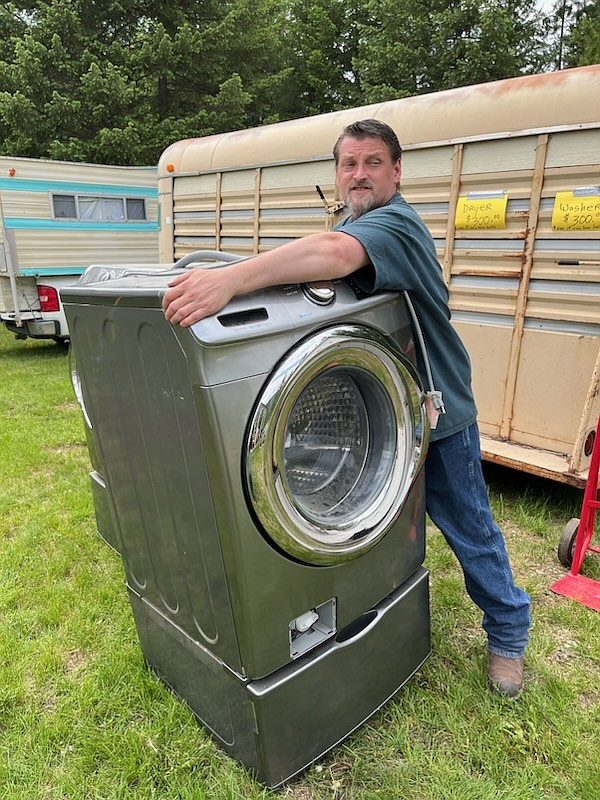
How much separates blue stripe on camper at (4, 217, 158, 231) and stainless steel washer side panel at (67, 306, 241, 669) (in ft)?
25.6

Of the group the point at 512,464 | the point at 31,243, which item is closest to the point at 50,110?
the point at 31,243

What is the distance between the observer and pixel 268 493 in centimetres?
153

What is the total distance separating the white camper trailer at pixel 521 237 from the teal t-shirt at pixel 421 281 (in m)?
1.43

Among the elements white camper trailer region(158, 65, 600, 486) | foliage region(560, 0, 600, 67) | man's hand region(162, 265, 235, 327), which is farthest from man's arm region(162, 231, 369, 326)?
foliage region(560, 0, 600, 67)

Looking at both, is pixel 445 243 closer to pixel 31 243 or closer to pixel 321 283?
pixel 321 283

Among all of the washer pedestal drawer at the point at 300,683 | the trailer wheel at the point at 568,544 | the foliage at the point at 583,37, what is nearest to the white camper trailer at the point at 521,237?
the trailer wheel at the point at 568,544

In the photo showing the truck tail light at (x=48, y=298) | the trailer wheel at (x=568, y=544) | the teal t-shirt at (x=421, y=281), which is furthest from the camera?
the truck tail light at (x=48, y=298)

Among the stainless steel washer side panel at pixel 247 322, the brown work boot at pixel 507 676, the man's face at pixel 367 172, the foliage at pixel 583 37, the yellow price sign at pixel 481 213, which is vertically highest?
the foliage at pixel 583 37

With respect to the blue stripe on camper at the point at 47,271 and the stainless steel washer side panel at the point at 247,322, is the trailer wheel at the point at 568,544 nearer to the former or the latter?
the stainless steel washer side panel at the point at 247,322

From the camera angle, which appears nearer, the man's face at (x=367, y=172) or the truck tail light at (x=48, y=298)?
the man's face at (x=367, y=172)

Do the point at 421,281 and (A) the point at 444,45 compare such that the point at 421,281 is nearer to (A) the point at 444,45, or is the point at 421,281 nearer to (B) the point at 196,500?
(B) the point at 196,500

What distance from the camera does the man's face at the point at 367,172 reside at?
192 centimetres

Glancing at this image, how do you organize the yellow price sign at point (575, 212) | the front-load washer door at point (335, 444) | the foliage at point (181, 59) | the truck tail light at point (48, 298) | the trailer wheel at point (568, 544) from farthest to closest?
the foliage at point (181, 59), the truck tail light at point (48, 298), the yellow price sign at point (575, 212), the trailer wheel at point (568, 544), the front-load washer door at point (335, 444)

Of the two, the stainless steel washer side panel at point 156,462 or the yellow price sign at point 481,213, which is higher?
the yellow price sign at point 481,213
